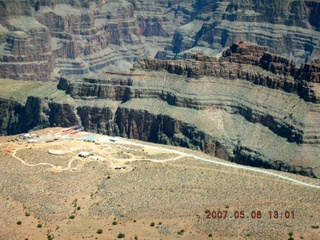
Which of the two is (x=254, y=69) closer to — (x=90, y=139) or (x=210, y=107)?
(x=210, y=107)

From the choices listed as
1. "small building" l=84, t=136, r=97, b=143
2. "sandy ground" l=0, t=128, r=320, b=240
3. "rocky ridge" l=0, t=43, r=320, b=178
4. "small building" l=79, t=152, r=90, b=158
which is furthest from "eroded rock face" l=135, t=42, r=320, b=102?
"small building" l=79, t=152, r=90, b=158

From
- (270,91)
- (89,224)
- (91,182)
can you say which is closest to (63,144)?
(91,182)

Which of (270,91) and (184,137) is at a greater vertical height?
(270,91)

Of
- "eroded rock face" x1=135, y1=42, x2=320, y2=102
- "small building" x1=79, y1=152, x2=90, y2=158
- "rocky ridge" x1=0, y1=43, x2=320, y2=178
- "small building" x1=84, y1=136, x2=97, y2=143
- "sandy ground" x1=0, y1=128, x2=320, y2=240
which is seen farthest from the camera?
"eroded rock face" x1=135, y1=42, x2=320, y2=102

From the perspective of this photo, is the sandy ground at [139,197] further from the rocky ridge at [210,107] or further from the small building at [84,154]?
the rocky ridge at [210,107]

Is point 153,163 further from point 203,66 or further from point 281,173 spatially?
point 203,66

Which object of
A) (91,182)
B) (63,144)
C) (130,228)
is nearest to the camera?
(130,228)

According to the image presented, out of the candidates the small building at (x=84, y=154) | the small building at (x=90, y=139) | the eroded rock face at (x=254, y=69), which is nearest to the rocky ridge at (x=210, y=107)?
the eroded rock face at (x=254, y=69)

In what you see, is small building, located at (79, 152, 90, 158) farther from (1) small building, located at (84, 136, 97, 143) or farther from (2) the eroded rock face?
(2) the eroded rock face
